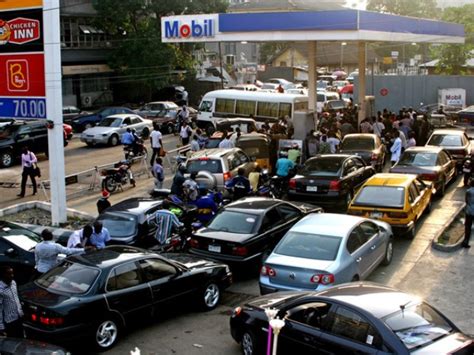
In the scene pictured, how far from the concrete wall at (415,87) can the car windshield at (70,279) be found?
114 feet

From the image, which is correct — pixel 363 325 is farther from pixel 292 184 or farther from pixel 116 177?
pixel 116 177

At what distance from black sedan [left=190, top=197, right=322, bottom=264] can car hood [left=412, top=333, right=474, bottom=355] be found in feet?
19.3

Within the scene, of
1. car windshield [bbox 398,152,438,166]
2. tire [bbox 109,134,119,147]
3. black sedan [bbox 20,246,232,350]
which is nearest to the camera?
black sedan [bbox 20,246,232,350]

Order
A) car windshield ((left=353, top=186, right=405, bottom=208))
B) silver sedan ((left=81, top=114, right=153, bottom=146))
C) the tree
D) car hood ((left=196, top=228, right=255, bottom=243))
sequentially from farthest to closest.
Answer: the tree → silver sedan ((left=81, top=114, right=153, bottom=146)) → car windshield ((left=353, top=186, right=405, bottom=208)) → car hood ((left=196, top=228, right=255, bottom=243))

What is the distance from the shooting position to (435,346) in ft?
25.0

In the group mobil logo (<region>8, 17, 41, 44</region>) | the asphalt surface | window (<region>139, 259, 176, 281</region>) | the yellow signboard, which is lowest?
the asphalt surface

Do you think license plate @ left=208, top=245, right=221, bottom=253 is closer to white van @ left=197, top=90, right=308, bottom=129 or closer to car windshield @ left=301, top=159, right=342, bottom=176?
car windshield @ left=301, top=159, right=342, bottom=176

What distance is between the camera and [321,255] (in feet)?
38.5

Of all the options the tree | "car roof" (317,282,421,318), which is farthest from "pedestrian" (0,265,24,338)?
the tree

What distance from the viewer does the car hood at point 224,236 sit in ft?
43.9

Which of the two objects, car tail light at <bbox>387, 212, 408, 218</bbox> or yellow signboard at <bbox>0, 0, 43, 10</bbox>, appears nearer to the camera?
car tail light at <bbox>387, 212, 408, 218</bbox>

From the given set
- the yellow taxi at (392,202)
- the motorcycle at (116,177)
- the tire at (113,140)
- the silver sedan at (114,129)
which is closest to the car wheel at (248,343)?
the yellow taxi at (392,202)

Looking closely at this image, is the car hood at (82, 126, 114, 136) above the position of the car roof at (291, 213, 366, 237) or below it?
above

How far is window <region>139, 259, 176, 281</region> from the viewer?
1105 cm
